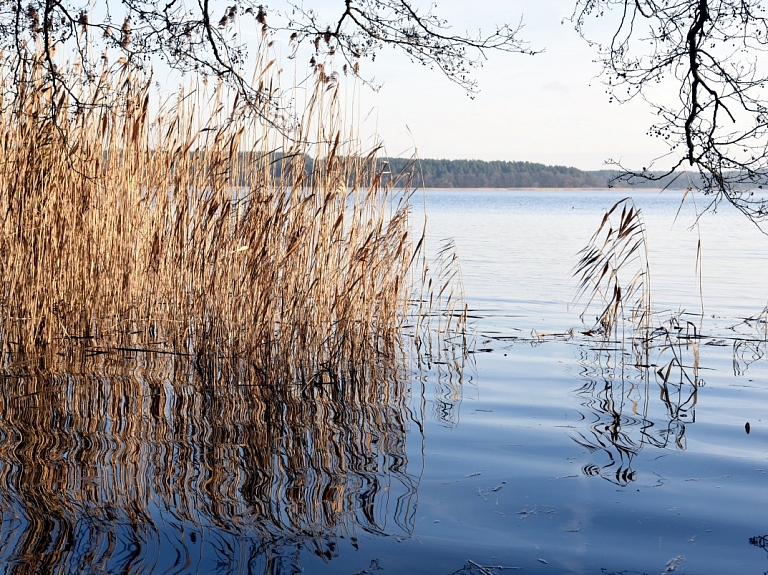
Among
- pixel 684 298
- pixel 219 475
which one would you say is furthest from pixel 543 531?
pixel 684 298

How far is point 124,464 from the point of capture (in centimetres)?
301

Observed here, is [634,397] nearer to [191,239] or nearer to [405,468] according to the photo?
[405,468]

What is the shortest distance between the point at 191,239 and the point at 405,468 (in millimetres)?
2327

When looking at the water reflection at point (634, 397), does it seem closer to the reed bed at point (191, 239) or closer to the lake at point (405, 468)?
the lake at point (405, 468)

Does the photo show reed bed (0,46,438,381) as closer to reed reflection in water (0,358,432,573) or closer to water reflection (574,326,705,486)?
reed reflection in water (0,358,432,573)

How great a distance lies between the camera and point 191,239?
4.86 m

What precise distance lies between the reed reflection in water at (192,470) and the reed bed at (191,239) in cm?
36

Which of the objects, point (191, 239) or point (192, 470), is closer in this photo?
point (192, 470)

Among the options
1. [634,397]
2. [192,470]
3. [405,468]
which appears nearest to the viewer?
[192,470]

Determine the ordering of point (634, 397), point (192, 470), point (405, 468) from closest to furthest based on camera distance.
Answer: point (192, 470), point (405, 468), point (634, 397)

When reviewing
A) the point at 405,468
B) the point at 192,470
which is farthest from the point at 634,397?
the point at 192,470

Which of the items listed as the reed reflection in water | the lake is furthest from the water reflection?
the reed reflection in water

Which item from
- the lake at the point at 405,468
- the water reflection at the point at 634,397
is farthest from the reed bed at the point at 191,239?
the water reflection at the point at 634,397

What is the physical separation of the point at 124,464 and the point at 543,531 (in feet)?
5.00
